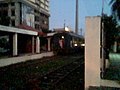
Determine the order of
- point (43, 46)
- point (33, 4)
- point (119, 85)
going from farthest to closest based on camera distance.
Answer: point (33, 4) < point (43, 46) < point (119, 85)

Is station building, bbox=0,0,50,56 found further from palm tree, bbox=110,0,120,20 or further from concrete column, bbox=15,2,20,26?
palm tree, bbox=110,0,120,20

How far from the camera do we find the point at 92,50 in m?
8.63

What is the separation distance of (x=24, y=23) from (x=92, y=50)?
75591 mm

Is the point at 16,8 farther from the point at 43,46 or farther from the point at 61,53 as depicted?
the point at 61,53

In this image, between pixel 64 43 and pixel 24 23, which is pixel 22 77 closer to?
pixel 64 43

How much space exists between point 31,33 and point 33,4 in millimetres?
64337

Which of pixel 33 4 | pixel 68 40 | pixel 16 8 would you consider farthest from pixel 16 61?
pixel 33 4

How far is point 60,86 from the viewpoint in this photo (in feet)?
41.2

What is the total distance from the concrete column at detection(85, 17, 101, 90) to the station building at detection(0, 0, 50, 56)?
20301 mm

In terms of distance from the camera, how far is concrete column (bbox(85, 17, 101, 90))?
8.56 meters

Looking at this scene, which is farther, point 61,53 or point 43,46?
point 43,46

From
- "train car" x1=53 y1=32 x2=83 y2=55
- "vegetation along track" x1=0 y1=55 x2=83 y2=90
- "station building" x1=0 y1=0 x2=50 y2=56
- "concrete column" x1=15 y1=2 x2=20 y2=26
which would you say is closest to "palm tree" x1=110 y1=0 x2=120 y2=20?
"vegetation along track" x1=0 y1=55 x2=83 y2=90

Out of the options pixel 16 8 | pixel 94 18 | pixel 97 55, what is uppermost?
pixel 16 8

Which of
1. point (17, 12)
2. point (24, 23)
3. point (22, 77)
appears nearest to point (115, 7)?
point (22, 77)
